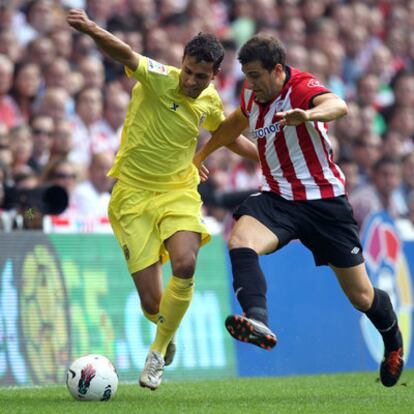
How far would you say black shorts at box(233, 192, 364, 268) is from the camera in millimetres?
8109

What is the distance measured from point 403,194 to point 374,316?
23.9 ft

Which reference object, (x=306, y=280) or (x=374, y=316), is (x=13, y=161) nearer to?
(x=306, y=280)

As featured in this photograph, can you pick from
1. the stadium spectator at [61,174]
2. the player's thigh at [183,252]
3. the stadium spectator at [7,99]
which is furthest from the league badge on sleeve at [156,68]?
the stadium spectator at [7,99]

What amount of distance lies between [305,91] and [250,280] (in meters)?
1.42

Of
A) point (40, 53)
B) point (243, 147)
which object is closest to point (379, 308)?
point (243, 147)

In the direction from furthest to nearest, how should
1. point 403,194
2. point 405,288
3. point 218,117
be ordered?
point 403,194
point 405,288
point 218,117

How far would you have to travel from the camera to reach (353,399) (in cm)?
813

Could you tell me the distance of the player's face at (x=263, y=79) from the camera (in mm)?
7902

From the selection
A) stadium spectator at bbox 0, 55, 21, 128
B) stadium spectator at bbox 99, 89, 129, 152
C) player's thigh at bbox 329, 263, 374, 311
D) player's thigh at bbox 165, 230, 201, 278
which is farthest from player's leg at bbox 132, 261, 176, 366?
stadium spectator at bbox 99, 89, 129, 152

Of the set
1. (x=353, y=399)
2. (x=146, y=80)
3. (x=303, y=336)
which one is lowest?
(x=303, y=336)

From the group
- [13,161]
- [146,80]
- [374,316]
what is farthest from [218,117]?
[13,161]

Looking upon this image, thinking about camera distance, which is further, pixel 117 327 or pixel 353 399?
pixel 117 327

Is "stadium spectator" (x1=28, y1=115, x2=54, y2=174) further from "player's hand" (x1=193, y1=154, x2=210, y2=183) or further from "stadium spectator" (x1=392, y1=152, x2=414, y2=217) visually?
"stadium spectator" (x1=392, y1=152, x2=414, y2=217)

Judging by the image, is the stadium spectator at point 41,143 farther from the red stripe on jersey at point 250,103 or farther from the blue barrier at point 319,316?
the red stripe on jersey at point 250,103
